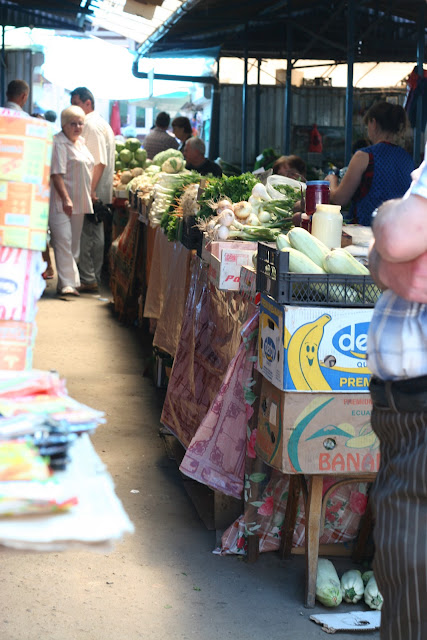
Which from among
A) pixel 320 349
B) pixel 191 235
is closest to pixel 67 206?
pixel 191 235

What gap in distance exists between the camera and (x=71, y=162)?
8.57 metres

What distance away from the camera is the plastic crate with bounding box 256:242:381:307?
285cm

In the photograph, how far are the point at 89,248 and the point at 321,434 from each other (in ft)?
23.5

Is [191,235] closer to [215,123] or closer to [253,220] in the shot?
[253,220]

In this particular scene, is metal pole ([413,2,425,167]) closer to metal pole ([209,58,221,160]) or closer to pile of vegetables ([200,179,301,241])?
pile of vegetables ([200,179,301,241])

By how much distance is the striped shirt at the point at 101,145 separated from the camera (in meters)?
9.16

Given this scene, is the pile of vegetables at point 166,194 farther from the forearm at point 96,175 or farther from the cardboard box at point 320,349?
the cardboard box at point 320,349

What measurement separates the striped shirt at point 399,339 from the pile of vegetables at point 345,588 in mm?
1397

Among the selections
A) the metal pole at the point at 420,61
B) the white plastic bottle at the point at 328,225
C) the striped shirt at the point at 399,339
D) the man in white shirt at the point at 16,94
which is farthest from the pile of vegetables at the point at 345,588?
the metal pole at the point at 420,61

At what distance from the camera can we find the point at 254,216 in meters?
4.30

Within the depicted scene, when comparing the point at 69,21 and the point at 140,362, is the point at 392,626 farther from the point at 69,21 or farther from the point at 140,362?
the point at 69,21

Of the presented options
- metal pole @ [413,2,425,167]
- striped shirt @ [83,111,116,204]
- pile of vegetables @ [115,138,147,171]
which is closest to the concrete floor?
striped shirt @ [83,111,116,204]

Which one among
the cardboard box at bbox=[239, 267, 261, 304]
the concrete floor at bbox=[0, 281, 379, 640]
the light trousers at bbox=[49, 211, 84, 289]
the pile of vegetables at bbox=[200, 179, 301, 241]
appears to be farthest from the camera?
the light trousers at bbox=[49, 211, 84, 289]

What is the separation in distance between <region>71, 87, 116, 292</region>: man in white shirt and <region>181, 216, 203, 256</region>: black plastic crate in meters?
4.23
